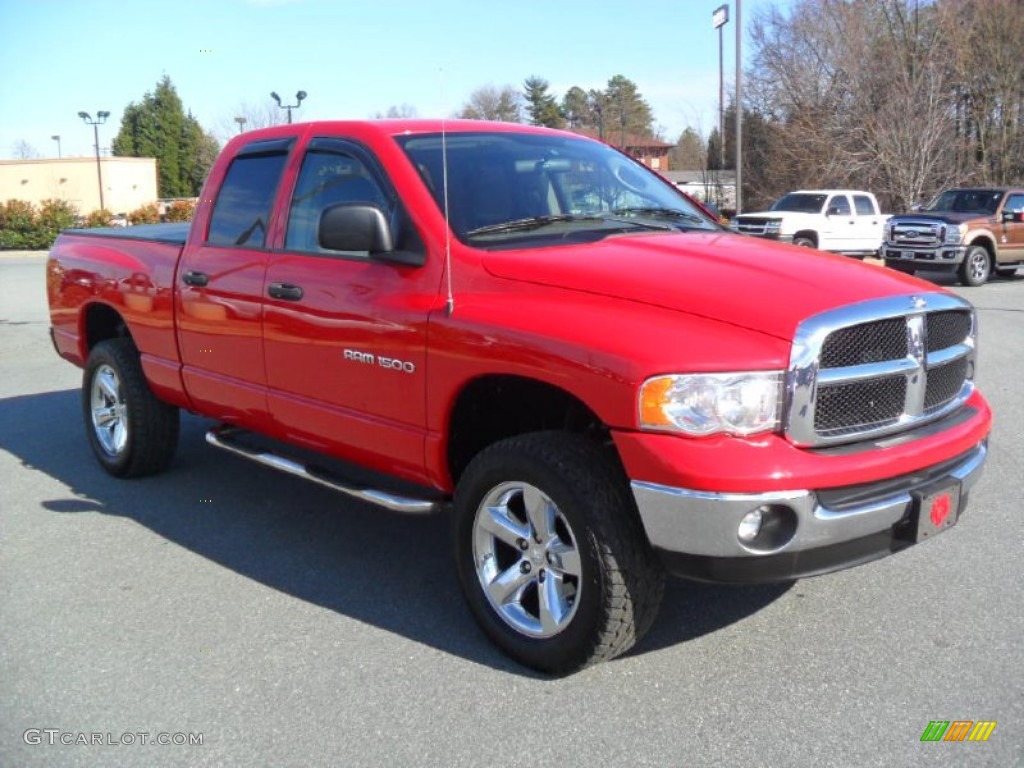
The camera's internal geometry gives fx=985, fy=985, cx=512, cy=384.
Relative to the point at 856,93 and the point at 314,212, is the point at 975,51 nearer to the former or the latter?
the point at 856,93

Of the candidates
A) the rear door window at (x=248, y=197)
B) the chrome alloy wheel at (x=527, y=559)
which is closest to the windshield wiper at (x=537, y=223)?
the chrome alloy wheel at (x=527, y=559)

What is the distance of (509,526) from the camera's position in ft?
11.7

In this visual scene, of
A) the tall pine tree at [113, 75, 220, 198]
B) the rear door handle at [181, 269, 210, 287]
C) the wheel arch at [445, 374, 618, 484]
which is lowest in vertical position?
the wheel arch at [445, 374, 618, 484]

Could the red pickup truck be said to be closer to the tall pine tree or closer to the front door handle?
the front door handle

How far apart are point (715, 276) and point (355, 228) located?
140 centimetres

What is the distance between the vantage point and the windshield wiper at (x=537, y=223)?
397 cm

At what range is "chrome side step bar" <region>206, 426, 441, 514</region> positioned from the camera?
3.91 metres

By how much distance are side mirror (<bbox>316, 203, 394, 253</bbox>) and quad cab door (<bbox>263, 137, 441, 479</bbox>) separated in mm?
106

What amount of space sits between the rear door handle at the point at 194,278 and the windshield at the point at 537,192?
1398 mm

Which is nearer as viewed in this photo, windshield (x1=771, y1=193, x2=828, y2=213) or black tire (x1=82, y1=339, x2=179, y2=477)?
black tire (x1=82, y1=339, x2=179, y2=477)

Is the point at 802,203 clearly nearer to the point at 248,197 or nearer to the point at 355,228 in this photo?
the point at 248,197

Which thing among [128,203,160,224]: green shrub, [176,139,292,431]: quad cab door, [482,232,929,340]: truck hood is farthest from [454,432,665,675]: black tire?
[128,203,160,224]: green shrub

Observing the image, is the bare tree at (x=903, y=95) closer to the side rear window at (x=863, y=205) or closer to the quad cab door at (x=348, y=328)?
the side rear window at (x=863, y=205)

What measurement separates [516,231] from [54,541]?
2.92 m
